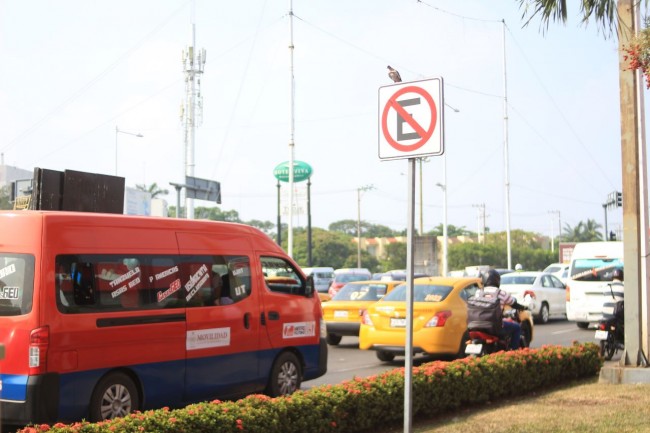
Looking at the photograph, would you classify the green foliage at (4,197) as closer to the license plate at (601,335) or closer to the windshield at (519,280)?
Result: the windshield at (519,280)

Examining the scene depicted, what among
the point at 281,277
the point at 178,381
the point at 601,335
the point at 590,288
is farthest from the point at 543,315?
the point at 178,381

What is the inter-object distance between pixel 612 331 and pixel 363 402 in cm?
750

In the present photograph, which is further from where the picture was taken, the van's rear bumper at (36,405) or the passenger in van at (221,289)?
the passenger in van at (221,289)

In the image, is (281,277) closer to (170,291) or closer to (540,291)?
(170,291)

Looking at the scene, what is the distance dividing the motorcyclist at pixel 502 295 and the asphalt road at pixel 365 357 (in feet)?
7.33

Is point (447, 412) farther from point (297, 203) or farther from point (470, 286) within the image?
point (297, 203)

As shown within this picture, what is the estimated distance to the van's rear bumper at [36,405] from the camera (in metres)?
7.66

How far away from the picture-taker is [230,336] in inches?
391

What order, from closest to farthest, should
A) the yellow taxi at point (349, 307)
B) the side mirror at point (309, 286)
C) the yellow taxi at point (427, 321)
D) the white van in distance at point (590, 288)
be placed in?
the side mirror at point (309, 286)
the yellow taxi at point (427, 321)
the yellow taxi at point (349, 307)
the white van in distance at point (590, 288)

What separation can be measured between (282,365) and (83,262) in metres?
3.43

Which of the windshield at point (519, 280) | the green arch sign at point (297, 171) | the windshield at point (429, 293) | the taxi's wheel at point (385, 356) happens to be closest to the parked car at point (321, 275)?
the green arch sign at point (297, 171)

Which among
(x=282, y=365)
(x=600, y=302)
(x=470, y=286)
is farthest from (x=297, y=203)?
(x=282, y=365)

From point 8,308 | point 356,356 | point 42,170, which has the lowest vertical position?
point 356,356

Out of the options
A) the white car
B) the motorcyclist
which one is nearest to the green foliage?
the white car
